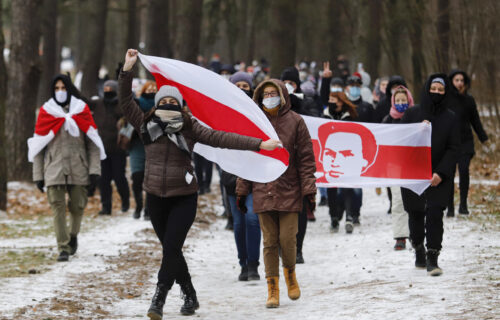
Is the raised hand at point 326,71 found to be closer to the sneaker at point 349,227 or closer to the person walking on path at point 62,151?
the sneaker at point 349,227

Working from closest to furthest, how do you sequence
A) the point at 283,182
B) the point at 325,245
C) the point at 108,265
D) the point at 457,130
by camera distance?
the point at 283,182
the point at 457,130
the point at 108,265
the point at 325,245

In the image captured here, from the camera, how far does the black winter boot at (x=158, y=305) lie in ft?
25.2

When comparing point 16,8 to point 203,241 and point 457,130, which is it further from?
point 457,130

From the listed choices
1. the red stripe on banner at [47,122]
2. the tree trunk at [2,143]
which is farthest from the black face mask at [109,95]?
the red stripe on banner at [47,122]

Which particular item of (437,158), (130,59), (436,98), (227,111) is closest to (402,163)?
(437,158)

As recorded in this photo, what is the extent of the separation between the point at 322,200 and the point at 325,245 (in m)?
4.32

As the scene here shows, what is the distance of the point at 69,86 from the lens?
1120 cm

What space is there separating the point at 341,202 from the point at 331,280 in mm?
4212

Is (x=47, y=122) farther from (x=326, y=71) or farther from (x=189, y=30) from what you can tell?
(x=189, y=30)

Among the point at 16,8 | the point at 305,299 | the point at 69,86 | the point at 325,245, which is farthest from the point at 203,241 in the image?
the point at 16,8

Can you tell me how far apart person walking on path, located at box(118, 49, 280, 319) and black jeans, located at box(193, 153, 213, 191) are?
9.27 metres

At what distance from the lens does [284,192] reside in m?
8.62

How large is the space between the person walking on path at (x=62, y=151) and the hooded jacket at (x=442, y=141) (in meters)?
4.34

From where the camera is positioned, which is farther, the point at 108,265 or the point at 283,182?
the point at 108,265
